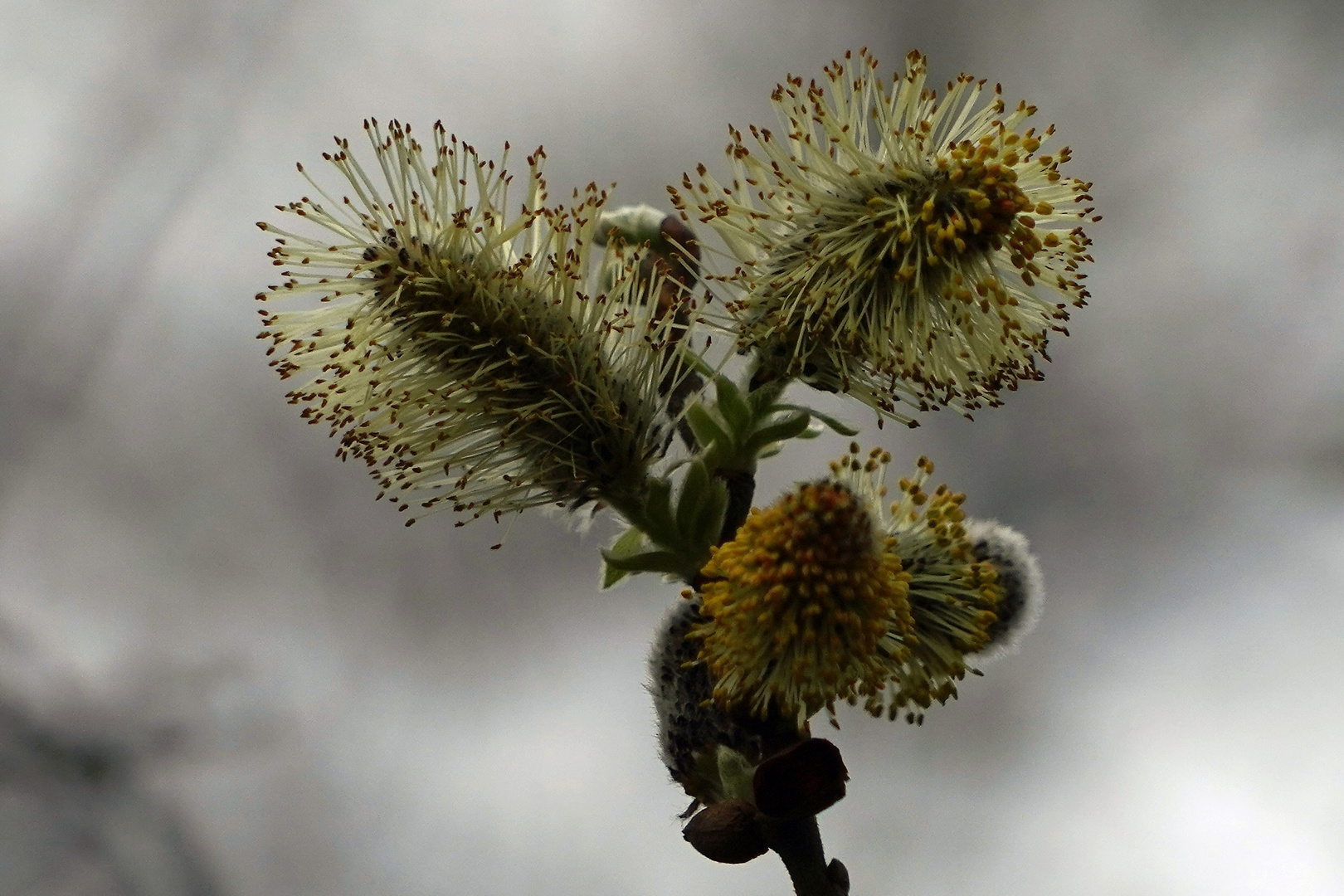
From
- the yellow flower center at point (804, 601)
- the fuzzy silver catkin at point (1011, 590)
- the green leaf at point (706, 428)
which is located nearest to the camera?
the yellow flower center at point (804, 601)

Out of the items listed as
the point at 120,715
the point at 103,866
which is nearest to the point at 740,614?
the point at 103,866

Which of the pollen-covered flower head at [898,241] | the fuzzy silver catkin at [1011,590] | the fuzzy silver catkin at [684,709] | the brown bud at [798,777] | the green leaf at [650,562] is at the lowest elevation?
the brown bud at [798,777]

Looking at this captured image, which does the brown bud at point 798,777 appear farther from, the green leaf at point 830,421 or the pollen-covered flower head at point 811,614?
the green leaf at point 830,421

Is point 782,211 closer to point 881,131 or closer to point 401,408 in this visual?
point 881,131

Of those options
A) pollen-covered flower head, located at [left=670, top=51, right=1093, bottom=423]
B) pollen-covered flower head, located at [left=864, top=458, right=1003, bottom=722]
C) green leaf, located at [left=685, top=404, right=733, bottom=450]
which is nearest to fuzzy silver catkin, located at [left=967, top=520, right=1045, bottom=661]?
pollen-covered flower head, located at [left=864, top=458, right=1003, bottom=722]

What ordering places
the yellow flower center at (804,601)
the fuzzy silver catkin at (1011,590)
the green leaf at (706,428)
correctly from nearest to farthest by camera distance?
the yellow flower center at (804,601), the green leaf at (706,428), the fuzzy silver catkin at (1011,590)

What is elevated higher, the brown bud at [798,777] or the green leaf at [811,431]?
the green leaf at [811,431]

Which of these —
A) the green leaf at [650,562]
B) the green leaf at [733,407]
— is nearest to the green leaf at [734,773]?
the green leaf at [650,562]

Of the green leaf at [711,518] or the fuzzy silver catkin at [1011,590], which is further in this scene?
the fuzzy silver catkin at [1011,590]
